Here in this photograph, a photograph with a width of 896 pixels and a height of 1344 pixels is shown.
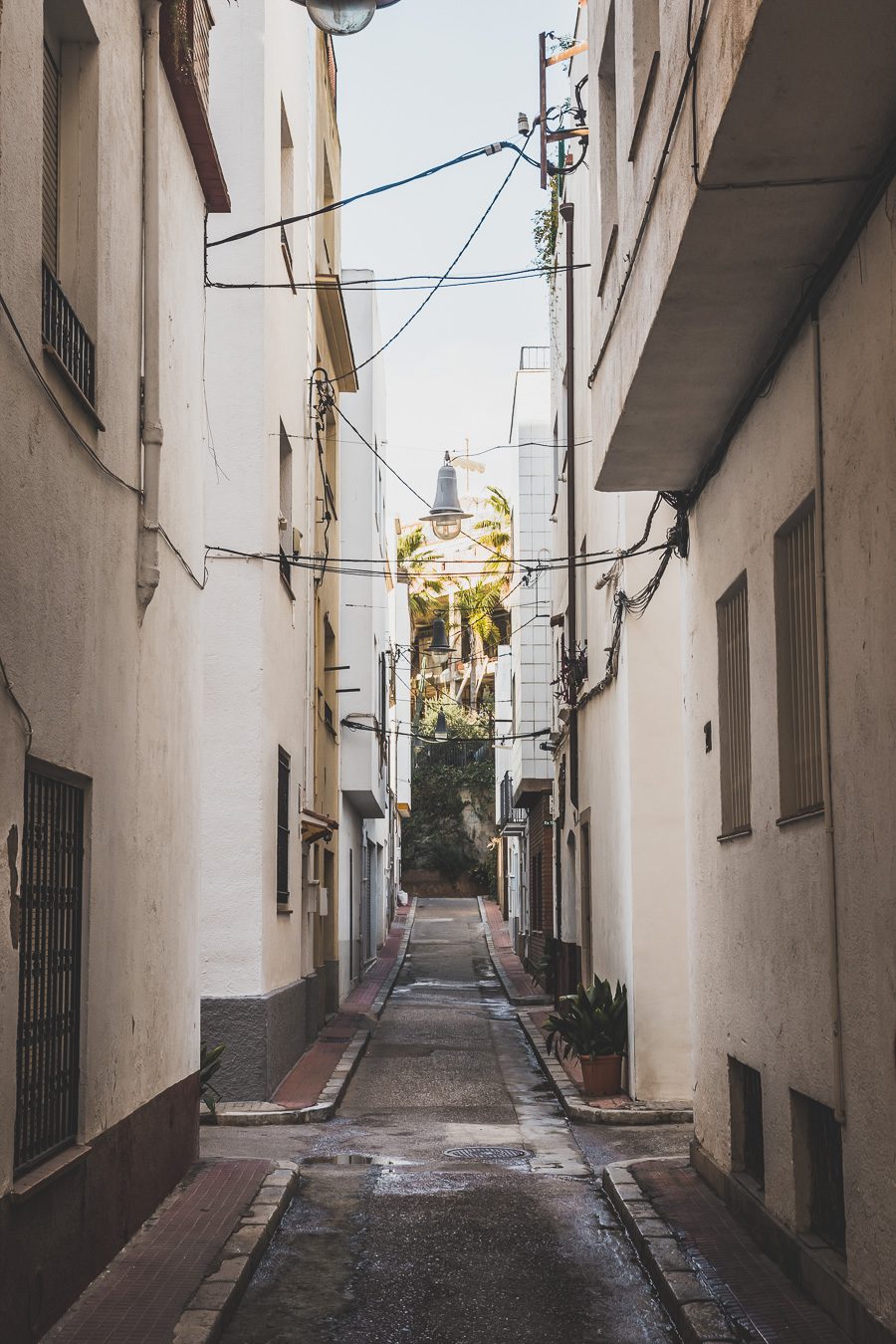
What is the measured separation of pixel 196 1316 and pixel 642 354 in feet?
17.1

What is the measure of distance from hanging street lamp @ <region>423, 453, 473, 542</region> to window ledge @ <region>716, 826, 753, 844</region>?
12.4 metres

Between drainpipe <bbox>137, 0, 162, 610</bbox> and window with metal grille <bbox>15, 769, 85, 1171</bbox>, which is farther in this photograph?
drainpipe <bbox>137, 0, 162, 610</bbox>

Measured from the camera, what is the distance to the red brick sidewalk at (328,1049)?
45.4ft

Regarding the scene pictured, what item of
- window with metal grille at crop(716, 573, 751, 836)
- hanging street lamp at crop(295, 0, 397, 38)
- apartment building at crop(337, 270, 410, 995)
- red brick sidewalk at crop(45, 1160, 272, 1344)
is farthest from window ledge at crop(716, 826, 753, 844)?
apartment building at crop(337, 270, 410, 995)

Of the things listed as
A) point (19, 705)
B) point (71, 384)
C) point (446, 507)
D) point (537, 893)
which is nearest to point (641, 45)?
point (71, 384)

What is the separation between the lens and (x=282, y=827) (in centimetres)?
1564

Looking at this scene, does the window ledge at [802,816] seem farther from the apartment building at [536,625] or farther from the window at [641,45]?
Result: the apartment building at [536,625]

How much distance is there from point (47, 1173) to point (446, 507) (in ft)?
53.8

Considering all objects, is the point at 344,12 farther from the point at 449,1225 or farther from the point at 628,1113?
the point at 628,1113

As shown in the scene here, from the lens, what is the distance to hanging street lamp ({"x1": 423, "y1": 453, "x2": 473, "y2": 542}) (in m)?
21.6

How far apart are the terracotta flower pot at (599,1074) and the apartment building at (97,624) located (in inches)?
184

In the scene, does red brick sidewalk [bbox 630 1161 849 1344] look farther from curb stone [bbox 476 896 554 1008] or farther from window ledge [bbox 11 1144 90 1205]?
curb stone [bbox 476 896 554 1008]

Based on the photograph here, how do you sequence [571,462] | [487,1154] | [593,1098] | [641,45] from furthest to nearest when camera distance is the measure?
[571,462] < [593,1098] < [487,1154] < [641,45]

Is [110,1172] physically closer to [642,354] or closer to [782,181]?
[642,354]
